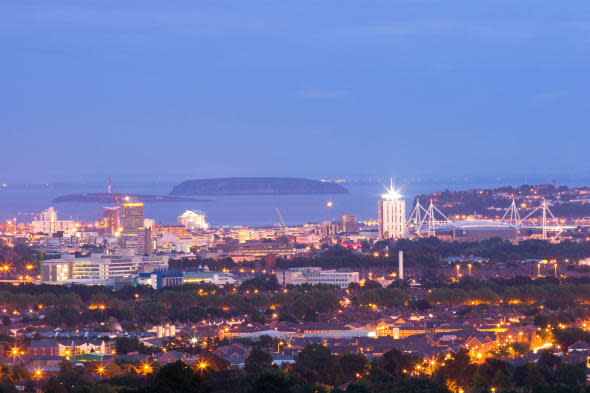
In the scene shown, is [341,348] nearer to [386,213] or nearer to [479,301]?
[479,301]

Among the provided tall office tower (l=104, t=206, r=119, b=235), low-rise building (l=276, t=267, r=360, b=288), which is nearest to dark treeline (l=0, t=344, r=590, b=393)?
low-rise building (l=276, t=267, r=360, b=288)

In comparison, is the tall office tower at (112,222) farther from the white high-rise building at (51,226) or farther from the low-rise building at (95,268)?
the low-rise building at (95,268)

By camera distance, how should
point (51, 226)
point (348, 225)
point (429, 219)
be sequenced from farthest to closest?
point (51, 226) < point (429, 219) < point (348, 225)

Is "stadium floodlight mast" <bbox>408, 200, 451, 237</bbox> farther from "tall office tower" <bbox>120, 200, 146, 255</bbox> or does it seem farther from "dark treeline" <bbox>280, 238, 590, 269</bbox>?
"tall office tower" <bbox>120, 200, 146, 255</bbox>

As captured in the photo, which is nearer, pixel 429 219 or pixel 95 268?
pixel 95 268

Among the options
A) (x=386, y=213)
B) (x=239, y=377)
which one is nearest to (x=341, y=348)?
(x=239, y=377)

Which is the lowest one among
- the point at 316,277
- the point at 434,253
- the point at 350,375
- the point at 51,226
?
the point at 350,375

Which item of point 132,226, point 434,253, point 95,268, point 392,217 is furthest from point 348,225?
point 95,268

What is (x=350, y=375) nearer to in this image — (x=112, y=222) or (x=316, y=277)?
(x=316, y=277)

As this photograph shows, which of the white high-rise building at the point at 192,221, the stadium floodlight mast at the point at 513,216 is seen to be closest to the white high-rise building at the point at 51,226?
the white high-rise building at the point at 192,221
